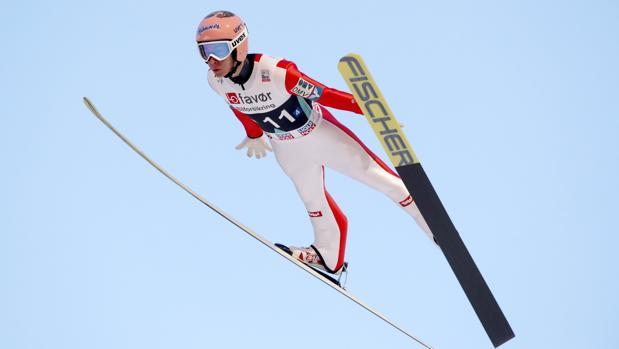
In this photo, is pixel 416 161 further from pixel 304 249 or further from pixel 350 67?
pixel 304 249

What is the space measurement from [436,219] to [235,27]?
110 centimetres

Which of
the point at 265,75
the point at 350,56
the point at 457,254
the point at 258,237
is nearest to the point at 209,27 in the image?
the point at 265,75

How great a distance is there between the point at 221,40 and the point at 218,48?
0.11 ft

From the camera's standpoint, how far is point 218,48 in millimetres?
3914

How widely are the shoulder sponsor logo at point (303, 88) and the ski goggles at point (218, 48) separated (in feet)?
0.95

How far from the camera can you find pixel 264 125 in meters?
4.23

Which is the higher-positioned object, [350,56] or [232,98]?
[232,98]

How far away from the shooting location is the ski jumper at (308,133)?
4.04 metres

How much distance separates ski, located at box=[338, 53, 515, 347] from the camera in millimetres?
3762

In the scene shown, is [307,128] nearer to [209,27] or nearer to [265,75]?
[265,75]

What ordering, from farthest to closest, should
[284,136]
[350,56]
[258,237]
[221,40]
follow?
[258,237], [284,136], [221,40], [350,56]

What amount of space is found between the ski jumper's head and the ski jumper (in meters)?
0.09

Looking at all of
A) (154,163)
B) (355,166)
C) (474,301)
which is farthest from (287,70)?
(474,301)

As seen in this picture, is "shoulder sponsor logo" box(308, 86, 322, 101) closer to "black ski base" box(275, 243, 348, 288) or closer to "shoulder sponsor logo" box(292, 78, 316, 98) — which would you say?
"shoulder sponsor logo" box(292, 78, 316, 98)
